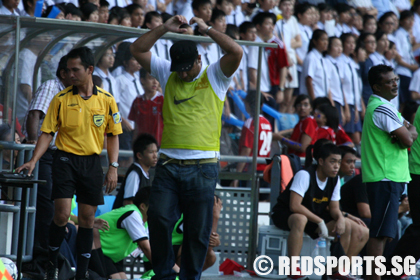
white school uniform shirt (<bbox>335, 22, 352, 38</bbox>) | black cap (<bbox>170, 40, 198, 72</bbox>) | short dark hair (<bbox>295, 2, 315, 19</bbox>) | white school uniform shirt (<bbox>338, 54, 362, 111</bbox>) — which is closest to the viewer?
black cap (<bbox>170, 40, 198, 72</bbox>)

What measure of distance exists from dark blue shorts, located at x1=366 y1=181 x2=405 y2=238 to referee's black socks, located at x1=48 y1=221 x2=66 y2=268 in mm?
2903

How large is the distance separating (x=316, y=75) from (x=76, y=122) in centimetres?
668

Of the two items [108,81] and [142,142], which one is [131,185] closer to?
[142,142]

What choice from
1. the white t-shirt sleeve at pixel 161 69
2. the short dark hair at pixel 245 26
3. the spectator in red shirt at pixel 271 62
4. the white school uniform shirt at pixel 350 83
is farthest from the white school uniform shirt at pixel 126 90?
the white school uniform shirt at pixel 350 83

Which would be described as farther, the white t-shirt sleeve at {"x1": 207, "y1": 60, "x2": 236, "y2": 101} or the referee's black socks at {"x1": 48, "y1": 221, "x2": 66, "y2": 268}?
the referee's black socks at {"x1": 48, "y1": 221, "x2": 66, "y2": 268}

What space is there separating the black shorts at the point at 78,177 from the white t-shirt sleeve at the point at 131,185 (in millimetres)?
1309

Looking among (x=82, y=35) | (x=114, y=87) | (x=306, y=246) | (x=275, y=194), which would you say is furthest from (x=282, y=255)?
(x=82, y=35)

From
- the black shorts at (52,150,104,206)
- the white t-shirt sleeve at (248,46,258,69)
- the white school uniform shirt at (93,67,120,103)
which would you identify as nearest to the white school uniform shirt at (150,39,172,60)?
the white school uniform shirt at (93,67,120,103)

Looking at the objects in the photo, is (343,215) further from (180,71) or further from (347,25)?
(347,25)

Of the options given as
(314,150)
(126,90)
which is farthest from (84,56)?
(314,150)

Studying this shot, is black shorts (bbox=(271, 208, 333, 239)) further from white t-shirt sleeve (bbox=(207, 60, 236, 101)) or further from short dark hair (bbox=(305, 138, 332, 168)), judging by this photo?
white t-shirt sleeve (bbox=(207, 60, 236, 101))

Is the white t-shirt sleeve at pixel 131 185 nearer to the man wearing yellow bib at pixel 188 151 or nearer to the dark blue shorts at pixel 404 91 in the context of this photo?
the man wearing yellow bib at pixel 188 151

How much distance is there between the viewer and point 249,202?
774 centimetres

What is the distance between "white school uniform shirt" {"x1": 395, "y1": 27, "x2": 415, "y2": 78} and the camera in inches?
557
